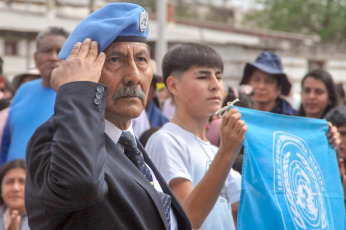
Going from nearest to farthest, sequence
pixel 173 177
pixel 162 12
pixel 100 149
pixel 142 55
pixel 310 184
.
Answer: pixel 100 149, pixel 142 55, pixel 173 177, pixel 310 184, pixel 162 12

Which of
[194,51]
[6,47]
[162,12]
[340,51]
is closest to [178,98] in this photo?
[194,51]

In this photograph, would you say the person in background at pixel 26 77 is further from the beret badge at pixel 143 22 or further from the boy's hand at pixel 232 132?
the beret badge at pixel 143 22

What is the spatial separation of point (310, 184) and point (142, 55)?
1.61 m

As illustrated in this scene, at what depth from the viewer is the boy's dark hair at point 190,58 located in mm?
3699

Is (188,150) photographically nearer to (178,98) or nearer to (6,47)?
(178,98)

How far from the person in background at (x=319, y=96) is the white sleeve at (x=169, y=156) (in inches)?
101

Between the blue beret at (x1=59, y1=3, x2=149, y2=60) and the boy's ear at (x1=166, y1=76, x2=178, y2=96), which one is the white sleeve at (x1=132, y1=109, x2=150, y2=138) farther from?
the blue beret at (x1=59, y1=3, x2=149, y2=60)

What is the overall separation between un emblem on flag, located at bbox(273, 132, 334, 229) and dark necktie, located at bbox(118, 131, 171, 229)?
1.18 metres

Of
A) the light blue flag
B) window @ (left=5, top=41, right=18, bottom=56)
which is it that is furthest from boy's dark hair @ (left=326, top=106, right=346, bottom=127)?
window @ (left=5, top=41, right=18, bottom=56)

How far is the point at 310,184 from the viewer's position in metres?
3.59

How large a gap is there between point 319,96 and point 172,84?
238cm

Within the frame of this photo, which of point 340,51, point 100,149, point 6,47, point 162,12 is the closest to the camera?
point 100,149

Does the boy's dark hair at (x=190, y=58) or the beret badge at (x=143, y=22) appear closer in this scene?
the beret badge at (x=143, y=22)

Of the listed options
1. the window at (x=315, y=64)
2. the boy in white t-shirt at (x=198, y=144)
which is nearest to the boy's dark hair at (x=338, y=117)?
the boy in white t-shirt at (x=198, y=144)
